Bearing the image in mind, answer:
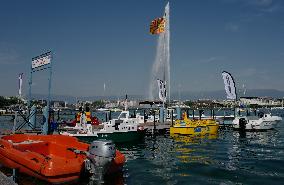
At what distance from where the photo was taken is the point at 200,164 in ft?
65.1

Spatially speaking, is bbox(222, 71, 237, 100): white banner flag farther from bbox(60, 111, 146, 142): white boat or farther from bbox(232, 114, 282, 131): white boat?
bbox(60, 111, 146, 142): white boat

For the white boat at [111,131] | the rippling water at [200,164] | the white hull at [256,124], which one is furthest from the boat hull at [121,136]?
the white hull at [256,124]

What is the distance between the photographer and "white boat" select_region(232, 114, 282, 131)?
4288 cm

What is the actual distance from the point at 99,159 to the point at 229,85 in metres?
35.2

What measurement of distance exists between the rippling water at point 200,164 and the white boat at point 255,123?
13.4 metres

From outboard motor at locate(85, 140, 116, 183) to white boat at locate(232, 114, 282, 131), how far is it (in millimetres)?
31758

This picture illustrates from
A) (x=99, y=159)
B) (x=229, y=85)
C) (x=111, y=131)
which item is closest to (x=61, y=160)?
(x=99, y=159)

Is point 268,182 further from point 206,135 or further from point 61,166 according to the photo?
point 206,135

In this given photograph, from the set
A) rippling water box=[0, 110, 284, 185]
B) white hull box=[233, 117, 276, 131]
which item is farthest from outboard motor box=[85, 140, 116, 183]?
white hull box=[233, 117, 276, 131]

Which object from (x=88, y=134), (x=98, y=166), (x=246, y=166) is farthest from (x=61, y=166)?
(x=88, y=134)

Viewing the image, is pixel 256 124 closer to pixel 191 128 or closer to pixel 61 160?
pixel 191 128

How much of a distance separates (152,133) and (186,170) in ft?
61.1

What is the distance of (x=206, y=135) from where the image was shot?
37031mm

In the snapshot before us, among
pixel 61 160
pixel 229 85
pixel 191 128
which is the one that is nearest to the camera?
pixel 61 160
